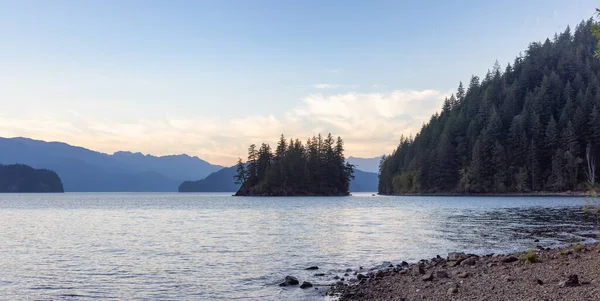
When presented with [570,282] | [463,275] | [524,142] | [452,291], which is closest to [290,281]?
[463,275]

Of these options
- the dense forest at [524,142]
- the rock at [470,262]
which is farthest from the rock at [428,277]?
the dense forest at [524,142]

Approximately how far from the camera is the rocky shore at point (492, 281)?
15328mm

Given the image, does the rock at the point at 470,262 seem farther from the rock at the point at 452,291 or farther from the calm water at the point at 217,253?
the rock at the point at 452,291

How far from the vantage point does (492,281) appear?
18.1 metres

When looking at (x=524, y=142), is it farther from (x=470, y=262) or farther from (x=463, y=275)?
(x=463, y=275)

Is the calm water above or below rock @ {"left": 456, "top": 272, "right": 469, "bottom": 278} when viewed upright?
below

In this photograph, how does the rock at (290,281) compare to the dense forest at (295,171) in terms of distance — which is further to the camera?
the dense forest at (295,171)

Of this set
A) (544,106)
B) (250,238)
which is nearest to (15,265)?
(250,238)

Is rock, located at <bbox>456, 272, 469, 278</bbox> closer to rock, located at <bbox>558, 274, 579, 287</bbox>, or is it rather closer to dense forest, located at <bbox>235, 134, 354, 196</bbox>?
rock, located at <bbox>558, 274, 579, 287</bbox>

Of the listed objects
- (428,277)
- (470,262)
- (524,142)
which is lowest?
(428,277)

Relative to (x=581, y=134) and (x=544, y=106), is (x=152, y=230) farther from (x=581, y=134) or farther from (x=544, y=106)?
(x=544, y=106)

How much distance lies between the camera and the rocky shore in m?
15.3

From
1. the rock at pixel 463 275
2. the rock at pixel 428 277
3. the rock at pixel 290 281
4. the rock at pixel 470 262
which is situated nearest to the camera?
the rock at pixel 463 275

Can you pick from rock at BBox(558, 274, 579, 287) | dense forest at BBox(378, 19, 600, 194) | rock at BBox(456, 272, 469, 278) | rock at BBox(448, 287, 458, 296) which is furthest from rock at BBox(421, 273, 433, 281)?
dense forest at BBox(378, 19, 600, 194)
